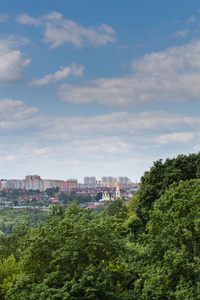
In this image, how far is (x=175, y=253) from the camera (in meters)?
13.2

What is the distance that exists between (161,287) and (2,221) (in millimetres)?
102047

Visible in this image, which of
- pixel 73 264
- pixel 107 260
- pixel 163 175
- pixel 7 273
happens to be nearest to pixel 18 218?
pixel 163 175

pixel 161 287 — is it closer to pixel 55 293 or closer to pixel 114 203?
pixel 55 293

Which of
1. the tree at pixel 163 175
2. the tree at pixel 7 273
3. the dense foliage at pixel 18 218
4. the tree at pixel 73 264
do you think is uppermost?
the tree at pixel 163 175

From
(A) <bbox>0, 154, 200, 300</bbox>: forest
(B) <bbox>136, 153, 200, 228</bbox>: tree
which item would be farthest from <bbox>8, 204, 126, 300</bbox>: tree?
(B) <bbox>136, 153, 200, 228</bbox>: tree

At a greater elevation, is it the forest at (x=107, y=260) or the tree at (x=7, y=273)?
the forest at (x=107, y=260)

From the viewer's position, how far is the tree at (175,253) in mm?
12922

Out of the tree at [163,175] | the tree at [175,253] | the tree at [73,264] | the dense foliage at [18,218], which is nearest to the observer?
the tree at [73,264]

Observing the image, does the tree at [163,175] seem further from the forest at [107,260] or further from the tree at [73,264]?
the tree at [73,264]

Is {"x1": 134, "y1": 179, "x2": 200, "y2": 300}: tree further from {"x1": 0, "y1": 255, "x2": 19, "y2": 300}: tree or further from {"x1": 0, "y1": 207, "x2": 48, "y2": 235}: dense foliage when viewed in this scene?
{"x1": 0, "y1": 207, "x2": 48, "y2": 235}: dense foliage

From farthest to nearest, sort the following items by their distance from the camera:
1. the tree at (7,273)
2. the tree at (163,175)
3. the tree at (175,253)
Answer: the tree at (163,175) < the tree at (7,273) < the tree at (175,253)

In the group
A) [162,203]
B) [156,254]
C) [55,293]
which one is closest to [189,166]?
[162,203]

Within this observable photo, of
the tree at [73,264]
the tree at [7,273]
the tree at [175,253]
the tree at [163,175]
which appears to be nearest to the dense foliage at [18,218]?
the tree at [163,175]

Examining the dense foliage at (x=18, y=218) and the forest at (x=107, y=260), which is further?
the dense foliage at (x=18, y=218)
